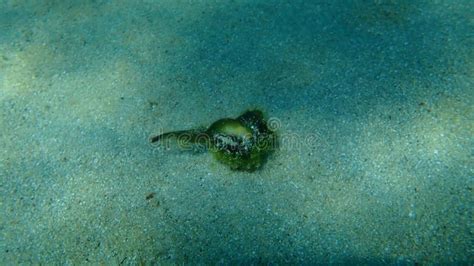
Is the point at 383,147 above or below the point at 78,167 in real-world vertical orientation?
above

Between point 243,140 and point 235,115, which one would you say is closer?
point 243,140

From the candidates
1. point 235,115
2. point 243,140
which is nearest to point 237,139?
point 243,140

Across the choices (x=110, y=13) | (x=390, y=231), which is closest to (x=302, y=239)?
(x=390, y=231)

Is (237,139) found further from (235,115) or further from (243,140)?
(235,115)

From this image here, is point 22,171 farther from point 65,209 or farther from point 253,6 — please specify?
point 253,6

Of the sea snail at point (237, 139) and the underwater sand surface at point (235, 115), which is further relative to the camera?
the sea snail at point (237, 139)
